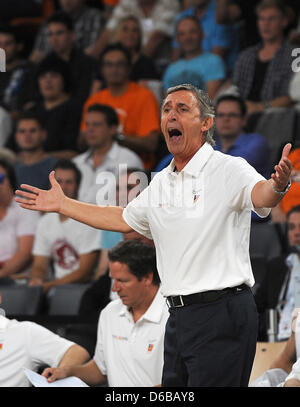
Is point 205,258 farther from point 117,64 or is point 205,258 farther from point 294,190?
point 117,64

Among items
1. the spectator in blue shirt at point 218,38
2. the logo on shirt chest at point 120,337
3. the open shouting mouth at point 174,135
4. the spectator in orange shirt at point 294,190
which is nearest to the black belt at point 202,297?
the open shouting mouth at point 174,135

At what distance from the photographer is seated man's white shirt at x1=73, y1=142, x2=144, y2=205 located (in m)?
6.07

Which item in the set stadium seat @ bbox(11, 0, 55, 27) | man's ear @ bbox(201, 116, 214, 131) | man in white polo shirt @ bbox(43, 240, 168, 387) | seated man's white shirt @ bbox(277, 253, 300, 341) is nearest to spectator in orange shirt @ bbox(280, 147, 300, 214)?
seated man's white shirt @ bbox(277, 253, 300, 341)

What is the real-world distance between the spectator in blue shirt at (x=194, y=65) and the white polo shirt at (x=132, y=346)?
302cm

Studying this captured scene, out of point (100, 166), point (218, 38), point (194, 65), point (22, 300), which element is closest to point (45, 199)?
point (22, 300)

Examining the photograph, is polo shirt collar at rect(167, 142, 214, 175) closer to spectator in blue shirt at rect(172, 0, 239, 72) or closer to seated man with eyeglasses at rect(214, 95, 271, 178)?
seated man with eyeglasses at rect(214, 95, 271, 178)

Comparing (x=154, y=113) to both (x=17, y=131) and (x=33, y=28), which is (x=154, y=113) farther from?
(x=33, y=28)

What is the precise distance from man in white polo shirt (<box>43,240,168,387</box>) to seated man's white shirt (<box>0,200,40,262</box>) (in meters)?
2.06

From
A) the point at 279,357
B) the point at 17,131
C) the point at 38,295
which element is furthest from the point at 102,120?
the point at 279,357

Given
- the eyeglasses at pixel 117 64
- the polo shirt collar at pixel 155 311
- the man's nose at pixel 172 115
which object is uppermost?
the eyeglasses at pixel 117 64

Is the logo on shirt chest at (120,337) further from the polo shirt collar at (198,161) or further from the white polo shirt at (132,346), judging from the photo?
the polo shirt collar at (198,161)

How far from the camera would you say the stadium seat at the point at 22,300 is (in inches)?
211

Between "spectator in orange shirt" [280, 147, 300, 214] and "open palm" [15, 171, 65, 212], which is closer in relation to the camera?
"open palm" [15, 171, 65, 212]

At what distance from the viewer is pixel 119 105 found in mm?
6938
